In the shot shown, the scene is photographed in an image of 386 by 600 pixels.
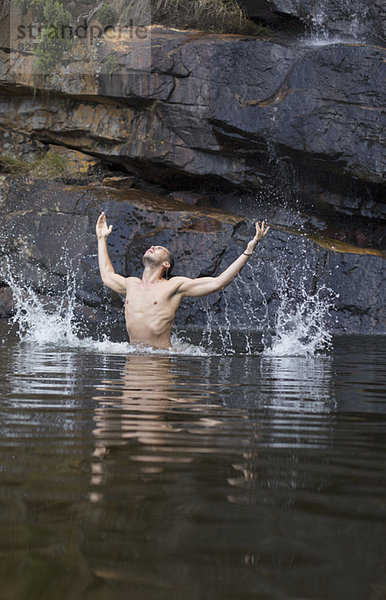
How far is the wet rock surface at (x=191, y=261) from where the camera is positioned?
10.9 m

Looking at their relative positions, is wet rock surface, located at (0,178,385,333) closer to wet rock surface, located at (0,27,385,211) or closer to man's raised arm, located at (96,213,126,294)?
wet rock surface, located at (0,27,385,211)

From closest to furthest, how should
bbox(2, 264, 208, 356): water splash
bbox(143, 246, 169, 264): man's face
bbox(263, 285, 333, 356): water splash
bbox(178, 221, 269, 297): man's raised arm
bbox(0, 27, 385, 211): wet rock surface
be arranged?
1. bbox(178, 221, 269, 297): man's raised arm
2. bbox(143, 246, 169, 264): man's face
3. bbox(2, 264, 208, 356): water splash
4. bbox(263, 285, 333, 356): water splash
5. bbox(0, 27, 385, 211): wet rock surface

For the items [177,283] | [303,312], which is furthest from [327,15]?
[177,283]

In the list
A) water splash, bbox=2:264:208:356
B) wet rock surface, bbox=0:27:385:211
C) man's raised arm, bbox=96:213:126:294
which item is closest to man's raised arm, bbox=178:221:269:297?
man's raised arm, bbox=96:213:126:294

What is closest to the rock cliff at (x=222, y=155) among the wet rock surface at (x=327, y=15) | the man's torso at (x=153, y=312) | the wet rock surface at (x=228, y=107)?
the wet rock surface at (x=228, y=107)

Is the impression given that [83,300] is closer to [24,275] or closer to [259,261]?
[24,275]

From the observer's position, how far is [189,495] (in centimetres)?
143

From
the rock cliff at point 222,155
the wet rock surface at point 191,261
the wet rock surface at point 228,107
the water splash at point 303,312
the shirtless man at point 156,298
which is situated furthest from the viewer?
the wet rock surface at point 228,107

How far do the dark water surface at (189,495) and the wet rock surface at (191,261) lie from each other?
25.5 feet

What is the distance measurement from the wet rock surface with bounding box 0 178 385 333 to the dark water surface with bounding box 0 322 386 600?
7.78 m

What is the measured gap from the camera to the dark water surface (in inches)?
40.1

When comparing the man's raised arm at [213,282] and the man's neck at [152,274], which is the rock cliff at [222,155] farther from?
the man's raised arm at [213,282]

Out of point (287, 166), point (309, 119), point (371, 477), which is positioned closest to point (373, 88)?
point (309, 119)

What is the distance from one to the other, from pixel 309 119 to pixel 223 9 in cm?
294
